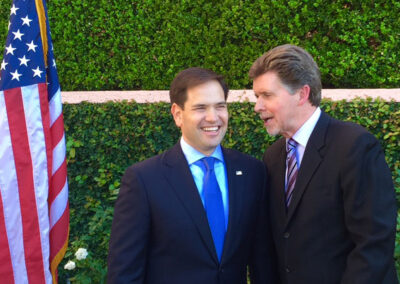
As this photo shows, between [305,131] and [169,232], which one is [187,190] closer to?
[169,232]

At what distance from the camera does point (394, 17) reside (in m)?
4.79

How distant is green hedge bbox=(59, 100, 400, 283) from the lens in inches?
180

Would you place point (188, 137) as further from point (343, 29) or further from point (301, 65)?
point (343, 29)

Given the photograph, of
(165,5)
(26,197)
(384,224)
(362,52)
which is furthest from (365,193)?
(165,5)

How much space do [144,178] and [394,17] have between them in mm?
3528

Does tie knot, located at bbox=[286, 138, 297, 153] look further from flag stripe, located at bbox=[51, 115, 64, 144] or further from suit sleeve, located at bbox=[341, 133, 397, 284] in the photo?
flag stripe, located at bbox=[51, 115, 64, 144]

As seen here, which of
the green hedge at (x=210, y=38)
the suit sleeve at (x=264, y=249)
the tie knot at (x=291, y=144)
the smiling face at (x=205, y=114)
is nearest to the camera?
the smiling face at (x=205, y=114)

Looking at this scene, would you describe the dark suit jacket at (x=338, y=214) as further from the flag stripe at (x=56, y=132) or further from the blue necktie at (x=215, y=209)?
the flag stripe at (x=56, y=132)

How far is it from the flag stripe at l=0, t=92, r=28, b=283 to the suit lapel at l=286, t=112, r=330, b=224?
2236 mm

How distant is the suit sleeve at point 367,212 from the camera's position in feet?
7.16

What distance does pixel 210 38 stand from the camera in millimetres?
5129

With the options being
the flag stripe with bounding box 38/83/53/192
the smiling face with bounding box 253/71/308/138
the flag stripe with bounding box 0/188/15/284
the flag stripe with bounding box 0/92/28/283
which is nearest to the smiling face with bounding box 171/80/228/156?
Result: the smiling face with bounding box 253/71/308/138

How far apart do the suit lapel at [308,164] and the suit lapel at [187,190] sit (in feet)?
1.44

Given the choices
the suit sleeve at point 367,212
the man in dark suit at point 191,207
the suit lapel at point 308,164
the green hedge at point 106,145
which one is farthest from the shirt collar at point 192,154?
the green hedge at point 106,145
